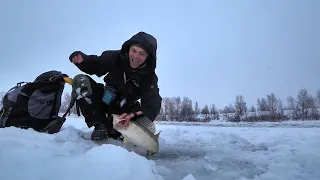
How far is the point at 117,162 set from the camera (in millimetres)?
1446

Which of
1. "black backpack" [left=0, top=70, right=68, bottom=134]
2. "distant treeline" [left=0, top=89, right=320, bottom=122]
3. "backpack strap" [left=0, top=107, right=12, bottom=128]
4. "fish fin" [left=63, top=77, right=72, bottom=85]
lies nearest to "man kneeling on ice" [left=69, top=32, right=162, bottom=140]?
"fish fin" [left=63, top=77, right=72, bottom=85]

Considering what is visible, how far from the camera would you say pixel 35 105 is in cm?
342

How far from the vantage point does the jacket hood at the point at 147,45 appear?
3.51 metres

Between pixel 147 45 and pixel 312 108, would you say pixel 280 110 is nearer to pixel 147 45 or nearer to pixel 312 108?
pixel 312 108

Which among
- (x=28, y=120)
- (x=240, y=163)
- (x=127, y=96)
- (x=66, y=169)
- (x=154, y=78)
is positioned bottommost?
(x=240, y=163)

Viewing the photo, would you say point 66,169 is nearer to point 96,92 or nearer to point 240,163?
point 240,163

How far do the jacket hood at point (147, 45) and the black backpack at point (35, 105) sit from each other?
3.34 ft

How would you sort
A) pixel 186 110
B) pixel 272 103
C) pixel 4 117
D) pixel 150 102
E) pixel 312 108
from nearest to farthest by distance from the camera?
pixel 4 117 < pixel 150 102 < pixel 312 108 < pixel 272 103 < pixel 186 110

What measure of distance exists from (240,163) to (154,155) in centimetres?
96

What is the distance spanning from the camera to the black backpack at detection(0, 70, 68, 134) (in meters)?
3.35

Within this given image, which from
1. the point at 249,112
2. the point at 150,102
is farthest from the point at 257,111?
the point at 150,102

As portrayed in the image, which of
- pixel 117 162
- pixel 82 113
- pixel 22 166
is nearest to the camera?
pixel 22 166

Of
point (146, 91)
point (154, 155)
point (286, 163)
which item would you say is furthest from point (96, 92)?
point (286, 163)

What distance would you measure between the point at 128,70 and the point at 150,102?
22.6 inches
